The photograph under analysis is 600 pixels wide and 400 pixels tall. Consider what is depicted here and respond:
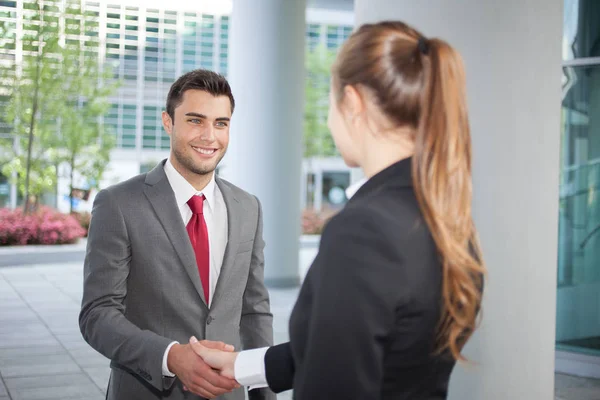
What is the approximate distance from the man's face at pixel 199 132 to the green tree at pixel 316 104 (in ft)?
126

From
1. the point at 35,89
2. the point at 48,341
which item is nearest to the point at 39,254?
the point at 35,89

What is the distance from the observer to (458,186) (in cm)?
165

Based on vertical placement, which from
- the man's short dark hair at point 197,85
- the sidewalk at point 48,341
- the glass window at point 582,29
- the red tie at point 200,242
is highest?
the glass window at point 582,29

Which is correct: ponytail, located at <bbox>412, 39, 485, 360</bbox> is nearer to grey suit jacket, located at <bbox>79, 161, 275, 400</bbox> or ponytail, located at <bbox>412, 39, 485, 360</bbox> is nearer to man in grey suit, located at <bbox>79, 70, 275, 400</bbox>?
man in grey suit, located at <bbox>79, 70, 275, 400</bbox>

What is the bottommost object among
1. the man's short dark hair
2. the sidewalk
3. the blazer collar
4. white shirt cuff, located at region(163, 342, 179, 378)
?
the sidewalk

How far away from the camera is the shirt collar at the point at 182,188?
110 inches

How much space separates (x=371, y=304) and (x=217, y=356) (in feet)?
2.84

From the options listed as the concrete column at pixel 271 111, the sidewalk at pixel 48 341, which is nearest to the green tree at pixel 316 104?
the sidewalk at pixel 48 341

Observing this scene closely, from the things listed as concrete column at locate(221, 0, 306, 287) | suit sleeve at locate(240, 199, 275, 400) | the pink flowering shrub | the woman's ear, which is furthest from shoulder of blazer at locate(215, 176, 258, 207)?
the pink flowering shrub

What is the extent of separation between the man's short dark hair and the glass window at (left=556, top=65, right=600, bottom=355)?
6534 millimetres

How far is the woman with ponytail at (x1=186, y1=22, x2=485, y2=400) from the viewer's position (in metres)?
1.52

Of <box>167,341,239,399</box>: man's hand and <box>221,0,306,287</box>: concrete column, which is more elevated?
<box>221,0,306,287</box>: concrete column

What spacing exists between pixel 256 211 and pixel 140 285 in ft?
1.82

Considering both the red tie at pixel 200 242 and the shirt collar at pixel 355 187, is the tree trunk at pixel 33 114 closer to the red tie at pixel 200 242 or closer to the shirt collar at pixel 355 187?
the red tie at pixel 200 242
